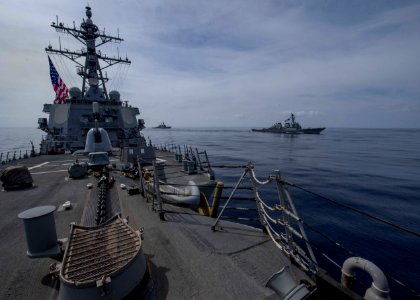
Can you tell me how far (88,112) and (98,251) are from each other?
27.9 m

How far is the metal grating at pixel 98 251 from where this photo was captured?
2775 mm

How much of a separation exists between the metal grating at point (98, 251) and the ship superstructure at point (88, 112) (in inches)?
824

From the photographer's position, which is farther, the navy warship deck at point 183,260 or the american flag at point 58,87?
the american flag at point 58,87

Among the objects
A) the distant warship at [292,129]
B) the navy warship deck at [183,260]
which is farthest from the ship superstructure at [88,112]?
the distant warship at [292,129]

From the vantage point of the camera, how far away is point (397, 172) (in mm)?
23766

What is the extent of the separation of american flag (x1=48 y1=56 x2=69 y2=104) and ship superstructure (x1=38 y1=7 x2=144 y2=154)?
2.74 feet

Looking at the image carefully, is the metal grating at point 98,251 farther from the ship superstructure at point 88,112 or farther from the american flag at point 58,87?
the american flag at point 58,87

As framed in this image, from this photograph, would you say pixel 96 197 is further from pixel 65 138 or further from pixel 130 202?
pixel 65 138

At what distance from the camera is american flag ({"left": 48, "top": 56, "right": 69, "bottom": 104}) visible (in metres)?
26.6

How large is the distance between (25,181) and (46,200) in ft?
9.80

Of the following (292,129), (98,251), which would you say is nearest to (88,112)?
(98,251)

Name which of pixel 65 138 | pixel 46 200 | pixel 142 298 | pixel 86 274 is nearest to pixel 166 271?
pixel 142 298

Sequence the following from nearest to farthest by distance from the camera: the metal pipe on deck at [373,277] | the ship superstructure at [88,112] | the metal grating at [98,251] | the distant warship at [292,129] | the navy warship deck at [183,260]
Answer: the metal pipe on deck at [373,277]
the metal grating at [98,251]
the navy warship deck at [183,260]
the ship superstructure at [88,112]
the distant warship at [292,129]

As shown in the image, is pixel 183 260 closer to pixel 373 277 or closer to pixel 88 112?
pixel 373 277
